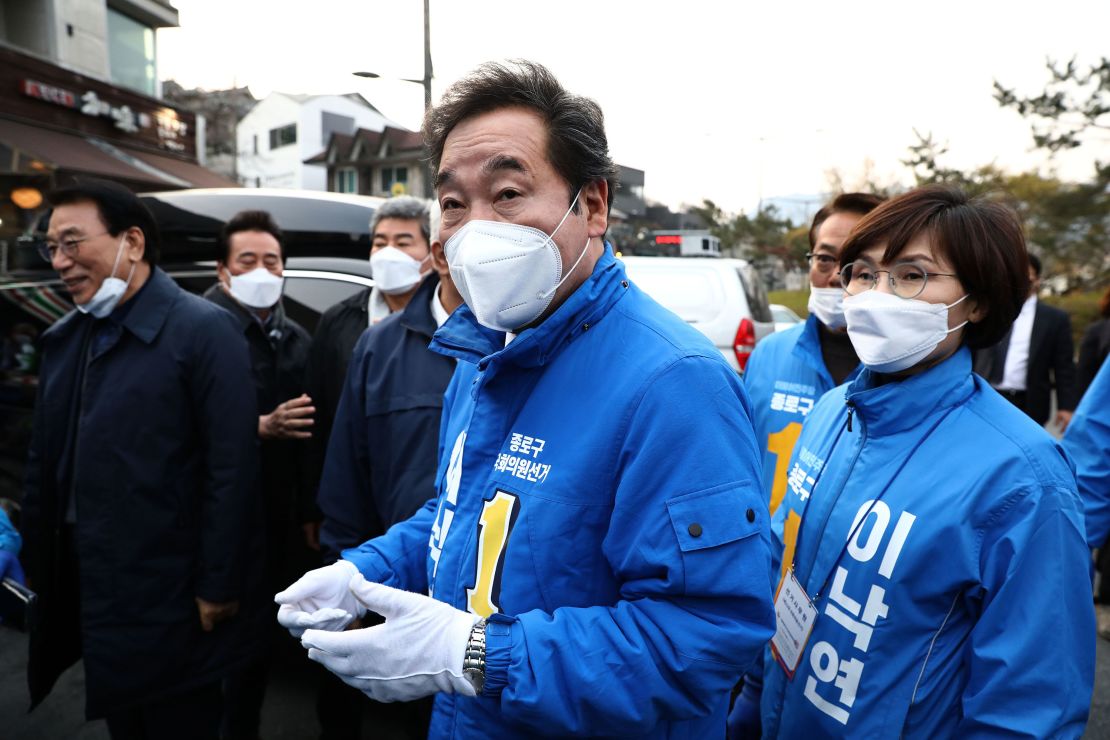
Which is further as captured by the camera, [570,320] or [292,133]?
[292,133]

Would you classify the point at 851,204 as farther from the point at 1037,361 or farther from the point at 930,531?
the point at 1037,361

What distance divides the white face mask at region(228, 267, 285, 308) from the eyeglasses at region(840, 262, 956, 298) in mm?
2939

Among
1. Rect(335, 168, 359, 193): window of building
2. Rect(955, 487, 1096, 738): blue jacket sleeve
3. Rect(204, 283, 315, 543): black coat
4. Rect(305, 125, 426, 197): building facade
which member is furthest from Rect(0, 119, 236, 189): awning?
Rect(335, 168, 359, 193): window of building

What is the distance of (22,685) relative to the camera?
3.89 meters

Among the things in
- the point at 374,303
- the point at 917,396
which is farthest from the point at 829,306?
the point at 374,303

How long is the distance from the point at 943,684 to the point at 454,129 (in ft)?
5.06

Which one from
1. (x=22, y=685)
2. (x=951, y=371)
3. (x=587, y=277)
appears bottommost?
(x=22, y=685)

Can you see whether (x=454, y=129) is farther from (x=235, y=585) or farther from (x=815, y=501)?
(x=235, y=585)

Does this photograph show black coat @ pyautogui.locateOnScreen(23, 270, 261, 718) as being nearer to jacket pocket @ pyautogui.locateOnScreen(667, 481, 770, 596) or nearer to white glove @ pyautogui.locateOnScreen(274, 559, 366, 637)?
white glove @ pyautogui.locateOnScreen(274, 559, 366, 637)

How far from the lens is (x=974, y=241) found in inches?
71.1

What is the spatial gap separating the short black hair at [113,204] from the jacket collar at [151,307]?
0.43 feet

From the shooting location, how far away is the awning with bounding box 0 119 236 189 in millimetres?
12688

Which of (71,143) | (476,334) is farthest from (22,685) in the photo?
(71,143)

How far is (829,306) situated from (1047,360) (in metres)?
4.04
